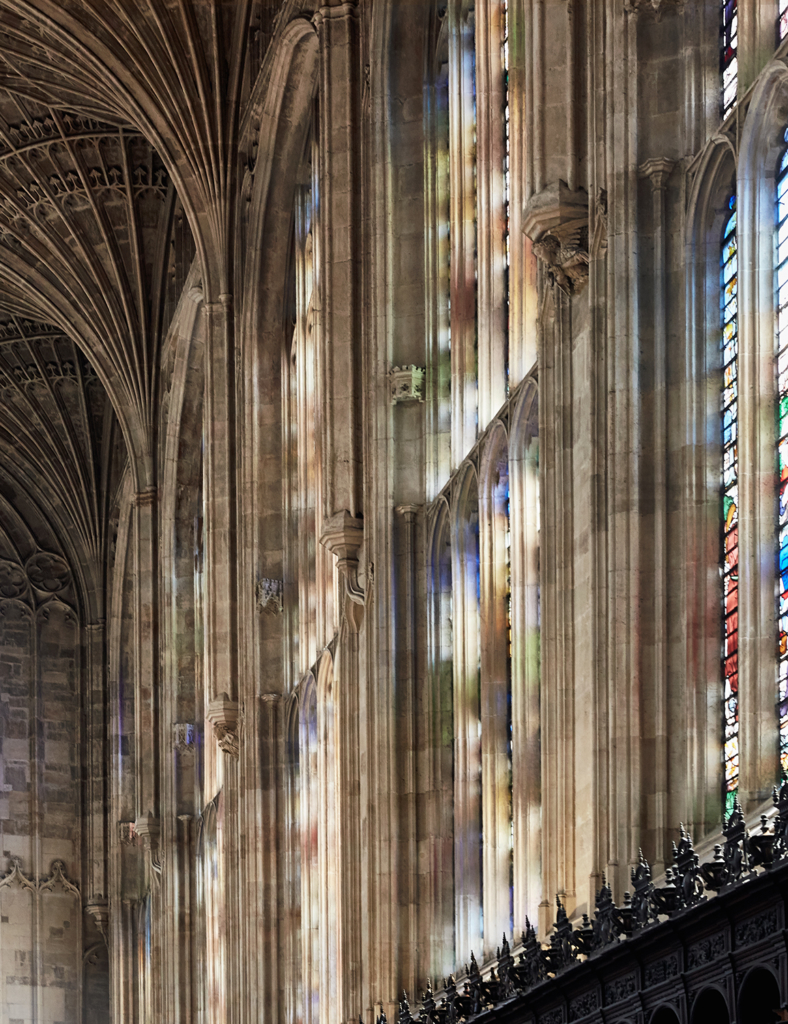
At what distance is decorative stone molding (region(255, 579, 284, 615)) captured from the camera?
2517cm

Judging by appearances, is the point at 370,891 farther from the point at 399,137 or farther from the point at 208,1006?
the point at 208,1006

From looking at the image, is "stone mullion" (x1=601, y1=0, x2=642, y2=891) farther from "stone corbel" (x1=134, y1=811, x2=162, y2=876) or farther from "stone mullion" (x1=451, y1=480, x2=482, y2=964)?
"stone corbel" (x1=134, y1=811, x2=162, y2=876)

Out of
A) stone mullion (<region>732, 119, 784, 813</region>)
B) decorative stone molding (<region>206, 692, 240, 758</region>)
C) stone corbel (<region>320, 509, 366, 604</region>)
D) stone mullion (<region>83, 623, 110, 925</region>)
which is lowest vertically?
stone mullion (<region>732, 119, 784, 813</region>)

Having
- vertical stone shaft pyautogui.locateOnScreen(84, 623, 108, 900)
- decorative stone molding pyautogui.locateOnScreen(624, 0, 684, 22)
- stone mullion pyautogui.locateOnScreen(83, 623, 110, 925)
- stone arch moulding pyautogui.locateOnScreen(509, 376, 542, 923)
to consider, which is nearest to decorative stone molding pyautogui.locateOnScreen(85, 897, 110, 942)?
stone mullion pyautogui.locateOnScreen(83, 623, 110, 925)

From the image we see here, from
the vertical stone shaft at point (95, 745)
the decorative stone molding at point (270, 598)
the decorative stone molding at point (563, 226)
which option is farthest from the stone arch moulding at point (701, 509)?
the vertical stone shaft at point (95, 745)

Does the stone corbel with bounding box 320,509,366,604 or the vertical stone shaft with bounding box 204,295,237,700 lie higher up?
the vertical stone shaft with bounding box 204,295,237,700

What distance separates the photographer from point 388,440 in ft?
62.5

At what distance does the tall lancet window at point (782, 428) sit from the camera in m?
11.2

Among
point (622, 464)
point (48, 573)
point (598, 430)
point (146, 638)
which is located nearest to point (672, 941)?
point (622, 464)

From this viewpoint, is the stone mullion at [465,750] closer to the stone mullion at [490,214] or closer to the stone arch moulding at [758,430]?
the stone mullion at [490,214]

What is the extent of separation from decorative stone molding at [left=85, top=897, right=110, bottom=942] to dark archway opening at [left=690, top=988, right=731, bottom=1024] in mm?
28185

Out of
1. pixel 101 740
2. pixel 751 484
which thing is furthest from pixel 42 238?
pixel 751 484

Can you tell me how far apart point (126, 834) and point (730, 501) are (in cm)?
2483

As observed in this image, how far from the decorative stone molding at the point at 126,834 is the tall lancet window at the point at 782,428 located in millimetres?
25085
